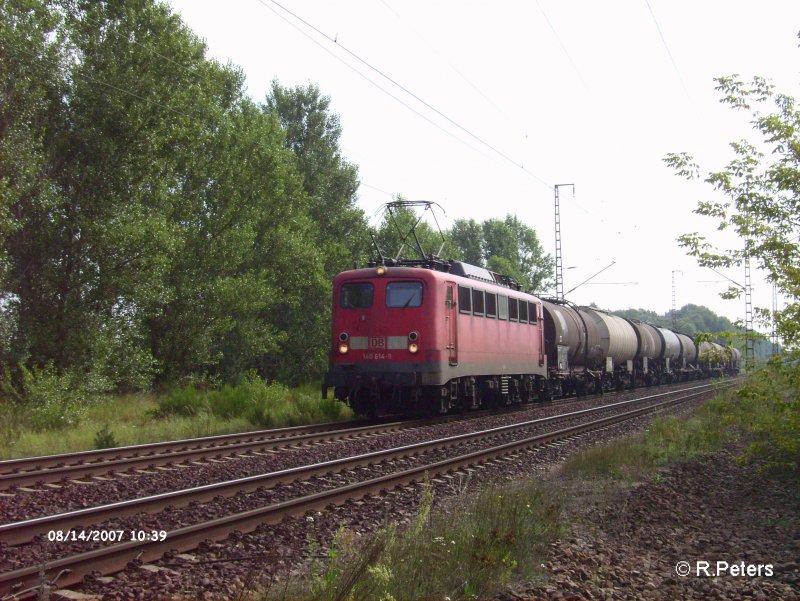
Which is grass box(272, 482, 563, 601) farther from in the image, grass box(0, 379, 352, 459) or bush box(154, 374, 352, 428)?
bush box(154, 374, 352, 428)

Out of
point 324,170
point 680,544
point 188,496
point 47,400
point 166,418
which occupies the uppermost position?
point 324,170

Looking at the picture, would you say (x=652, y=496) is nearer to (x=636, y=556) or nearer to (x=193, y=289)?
(x=636, y=556)

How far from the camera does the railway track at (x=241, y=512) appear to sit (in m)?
5.37

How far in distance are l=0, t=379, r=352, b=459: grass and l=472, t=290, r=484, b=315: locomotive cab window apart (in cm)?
407

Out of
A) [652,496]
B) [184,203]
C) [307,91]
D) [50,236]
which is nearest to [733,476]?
[652,496]

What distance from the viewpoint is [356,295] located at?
17.0 meters

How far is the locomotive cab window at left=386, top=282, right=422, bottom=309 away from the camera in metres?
16.3

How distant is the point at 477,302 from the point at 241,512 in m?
11.5

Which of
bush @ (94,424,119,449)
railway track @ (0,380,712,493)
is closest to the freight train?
railway track @ (0,380,712,493)

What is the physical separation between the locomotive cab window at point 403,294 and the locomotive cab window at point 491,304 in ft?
10.3

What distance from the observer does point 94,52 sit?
2052cm

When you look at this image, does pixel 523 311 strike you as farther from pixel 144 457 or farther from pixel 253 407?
pixel 144 457

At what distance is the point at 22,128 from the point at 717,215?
50.9 ft

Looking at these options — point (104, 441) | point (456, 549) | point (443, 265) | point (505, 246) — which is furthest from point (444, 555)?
point (505, 246)
